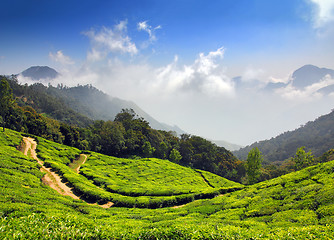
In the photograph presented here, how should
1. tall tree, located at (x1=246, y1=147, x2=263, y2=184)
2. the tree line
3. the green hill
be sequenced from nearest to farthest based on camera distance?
the green hill
tall tree, located at (x1=246, y1=147, x2=263, y2=184)
the tree line

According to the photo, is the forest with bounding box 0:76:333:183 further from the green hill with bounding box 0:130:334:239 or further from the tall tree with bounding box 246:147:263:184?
the green hill with bounding box 0:130:334:239

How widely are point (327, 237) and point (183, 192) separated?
20.8 meters

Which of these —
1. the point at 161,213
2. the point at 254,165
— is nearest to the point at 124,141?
the point at 254,165

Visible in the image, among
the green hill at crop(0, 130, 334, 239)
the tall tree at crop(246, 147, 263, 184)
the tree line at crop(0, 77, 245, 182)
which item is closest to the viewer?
the green hill at crop(0, 130, 334, 239)

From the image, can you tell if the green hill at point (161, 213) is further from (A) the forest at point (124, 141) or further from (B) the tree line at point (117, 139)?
(B) the tree line at point (117, 139)

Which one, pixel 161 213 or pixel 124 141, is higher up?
pixel 124 141

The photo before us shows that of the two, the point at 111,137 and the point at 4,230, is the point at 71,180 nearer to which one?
the point at 4,230

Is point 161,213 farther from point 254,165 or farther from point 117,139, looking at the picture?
point 117,139

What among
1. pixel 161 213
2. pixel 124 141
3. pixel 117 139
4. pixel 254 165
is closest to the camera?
→ pixel 161 213

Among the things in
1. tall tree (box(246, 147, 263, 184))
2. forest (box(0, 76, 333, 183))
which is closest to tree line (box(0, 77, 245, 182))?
forest (box(0, 76, 333, 183))

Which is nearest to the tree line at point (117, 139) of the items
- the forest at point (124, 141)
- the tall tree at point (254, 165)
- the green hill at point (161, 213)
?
the forest at point (124, 141)

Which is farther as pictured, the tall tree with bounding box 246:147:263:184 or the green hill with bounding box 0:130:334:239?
the tall tree with bounding box 246:147:263:184

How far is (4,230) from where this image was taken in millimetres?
6785

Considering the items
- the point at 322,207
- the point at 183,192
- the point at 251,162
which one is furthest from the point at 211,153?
the point at 322,207
